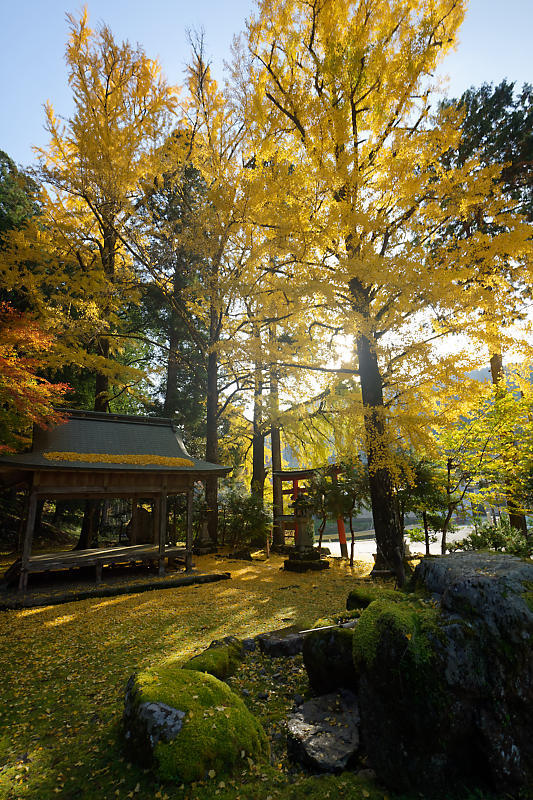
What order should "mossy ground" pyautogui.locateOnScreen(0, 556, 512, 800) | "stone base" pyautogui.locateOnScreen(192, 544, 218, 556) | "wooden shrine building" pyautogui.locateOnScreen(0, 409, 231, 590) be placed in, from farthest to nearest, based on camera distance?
"stone base" pyautogui.locateOnScreen(192, 544, 218, 556), "wooden shrine building" pyautogui.locateOnScreen(0, 409, 231, 590), "mossy ground" pyautogui.locateOnScreen(0, 556, 512, 800)

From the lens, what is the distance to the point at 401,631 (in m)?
2.86

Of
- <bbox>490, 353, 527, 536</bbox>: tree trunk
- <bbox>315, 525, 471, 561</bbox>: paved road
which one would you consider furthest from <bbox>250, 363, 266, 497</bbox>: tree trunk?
<bbox>490, 353, 527, 536</bbox>: tree trunk

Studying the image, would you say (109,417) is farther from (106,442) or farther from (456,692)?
(456,692)

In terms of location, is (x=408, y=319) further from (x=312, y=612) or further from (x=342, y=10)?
(x=342, y=10)

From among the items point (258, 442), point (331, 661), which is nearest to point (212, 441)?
point (258, 442)

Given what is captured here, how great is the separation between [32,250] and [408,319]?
1296 cm

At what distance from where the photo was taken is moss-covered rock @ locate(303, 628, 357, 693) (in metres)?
3.70

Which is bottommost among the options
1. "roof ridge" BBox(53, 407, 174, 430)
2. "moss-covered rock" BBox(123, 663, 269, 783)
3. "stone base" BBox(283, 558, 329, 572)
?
"stone base" BBox(283, 558, 329, 572)

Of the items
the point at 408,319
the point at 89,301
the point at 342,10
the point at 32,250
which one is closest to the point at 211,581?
the point at 408,319

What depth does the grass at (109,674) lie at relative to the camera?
268cm

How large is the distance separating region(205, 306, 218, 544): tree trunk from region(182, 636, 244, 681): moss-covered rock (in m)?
9.99

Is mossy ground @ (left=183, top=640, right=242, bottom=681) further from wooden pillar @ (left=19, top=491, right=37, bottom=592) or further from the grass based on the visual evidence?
wooden pillar @ (left=19, top=491, right=37, bottom=592)

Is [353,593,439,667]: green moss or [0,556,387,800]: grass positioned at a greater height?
[353,593,439,667]: green moss

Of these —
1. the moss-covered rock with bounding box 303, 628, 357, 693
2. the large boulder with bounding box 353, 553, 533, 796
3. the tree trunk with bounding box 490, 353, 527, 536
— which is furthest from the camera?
the tree trunk with bounding box 490, 353, 527, 536
